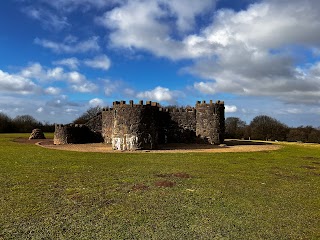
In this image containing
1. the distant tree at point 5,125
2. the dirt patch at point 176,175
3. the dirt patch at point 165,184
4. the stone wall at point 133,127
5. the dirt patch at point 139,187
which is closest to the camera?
the dirt patch at point 139,187

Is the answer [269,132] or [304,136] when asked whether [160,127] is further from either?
[304,136]

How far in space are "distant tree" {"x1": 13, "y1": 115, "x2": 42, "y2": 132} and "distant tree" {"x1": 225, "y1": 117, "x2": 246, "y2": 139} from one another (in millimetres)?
41825

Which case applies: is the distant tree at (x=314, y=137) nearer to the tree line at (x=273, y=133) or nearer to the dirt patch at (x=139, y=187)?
the tree line at (x=273, y=133)

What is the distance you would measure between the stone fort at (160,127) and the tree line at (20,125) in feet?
115

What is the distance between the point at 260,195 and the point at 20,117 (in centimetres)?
6991

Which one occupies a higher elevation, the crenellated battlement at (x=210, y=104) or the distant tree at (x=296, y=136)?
the crenellated battlement at (x=210, y=104)

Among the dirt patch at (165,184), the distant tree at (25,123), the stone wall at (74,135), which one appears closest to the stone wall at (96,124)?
the stone wall at (74,135)

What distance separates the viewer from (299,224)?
682 cm

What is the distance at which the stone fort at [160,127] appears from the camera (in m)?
24.6

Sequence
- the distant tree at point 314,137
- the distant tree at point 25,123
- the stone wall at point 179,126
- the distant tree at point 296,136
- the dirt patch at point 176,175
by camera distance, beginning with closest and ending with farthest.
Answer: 1. the dirt patch at point 176,175
2. the stone wall at point 179,126
3. the distant tree at point 314,137
4. the distant tree at point 296,136
5. the distant tree at point 25,123

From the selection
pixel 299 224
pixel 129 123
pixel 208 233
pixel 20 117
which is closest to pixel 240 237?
pixel 208 233

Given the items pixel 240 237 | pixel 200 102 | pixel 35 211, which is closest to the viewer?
pixel 240 237

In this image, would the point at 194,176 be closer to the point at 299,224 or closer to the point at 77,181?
the point at 77,181

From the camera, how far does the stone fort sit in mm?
24594
